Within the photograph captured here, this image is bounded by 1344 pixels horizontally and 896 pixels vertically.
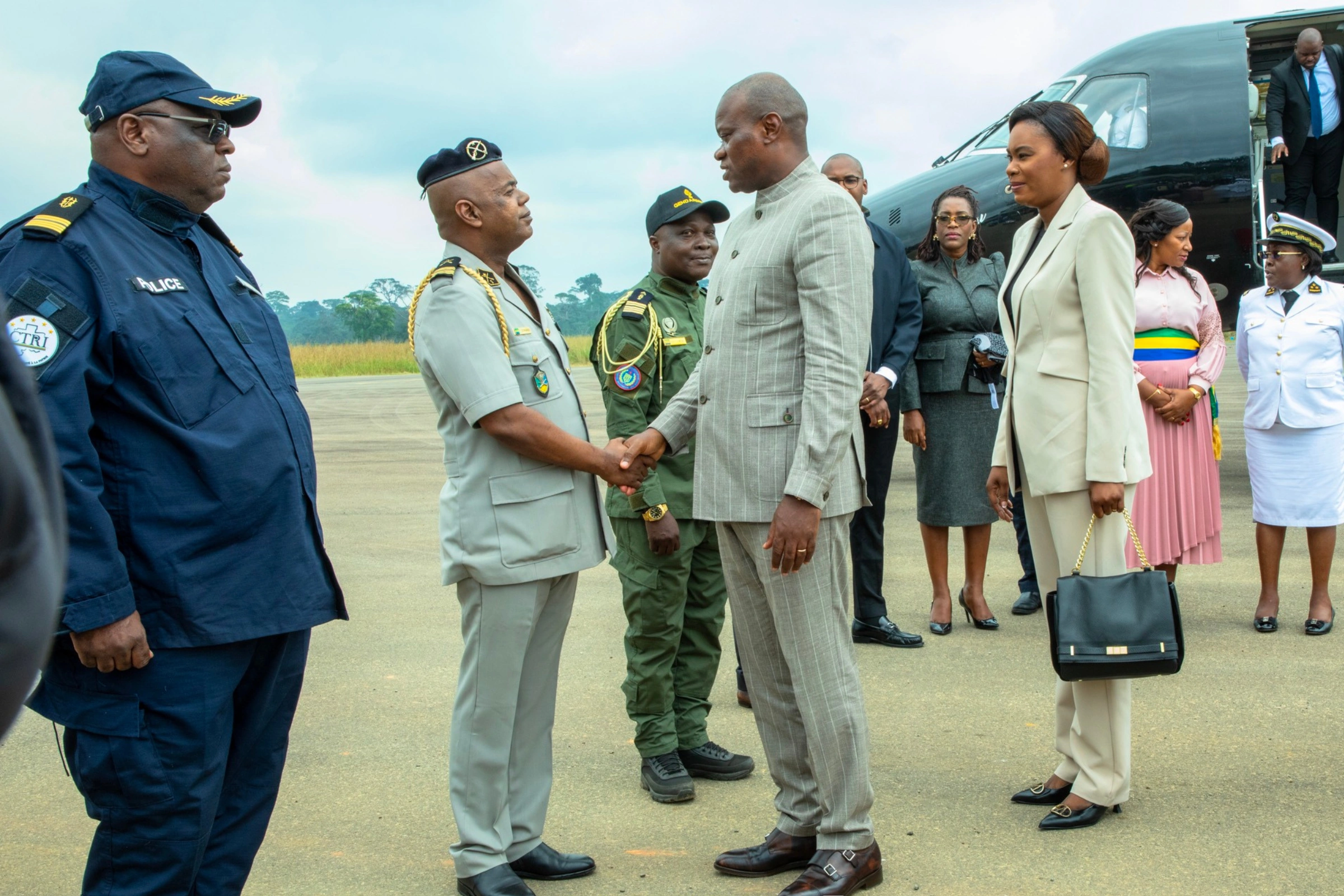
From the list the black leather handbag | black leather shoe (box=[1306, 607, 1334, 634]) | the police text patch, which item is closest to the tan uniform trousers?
the black leather handbag

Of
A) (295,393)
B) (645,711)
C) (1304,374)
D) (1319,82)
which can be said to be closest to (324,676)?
(645,711)

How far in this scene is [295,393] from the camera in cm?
274

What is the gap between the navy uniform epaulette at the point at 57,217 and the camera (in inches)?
90.9

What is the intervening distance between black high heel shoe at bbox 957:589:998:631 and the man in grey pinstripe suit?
251cm

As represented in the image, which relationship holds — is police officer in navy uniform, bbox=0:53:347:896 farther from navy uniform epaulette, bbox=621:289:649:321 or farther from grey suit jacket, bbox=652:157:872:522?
navy uniform epaulette, bbox=621:289:649:321

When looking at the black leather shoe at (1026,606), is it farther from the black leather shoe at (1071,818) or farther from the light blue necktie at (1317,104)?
the light blue necktie at (1317,104)

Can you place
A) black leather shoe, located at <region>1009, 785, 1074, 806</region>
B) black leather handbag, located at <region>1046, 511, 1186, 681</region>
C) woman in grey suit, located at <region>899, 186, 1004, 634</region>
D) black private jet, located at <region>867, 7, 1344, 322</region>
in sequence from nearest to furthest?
1. black leather handbag, located at <region>1046, 511, 1186, 681</region>
2. black leather shoe, located at <region>1009, 785, 1074, 806</region>
3. woman in grey suit, located at <region>899, 186, 1004, 634</region>
4. black private jet, located at <region>867, 7, 1344, 322</region>

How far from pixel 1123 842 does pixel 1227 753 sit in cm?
83

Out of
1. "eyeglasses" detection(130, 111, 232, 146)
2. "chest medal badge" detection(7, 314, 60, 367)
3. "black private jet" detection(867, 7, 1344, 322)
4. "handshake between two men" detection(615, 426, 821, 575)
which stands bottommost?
"handshake between two men" detection(615, 426, 821, 575)

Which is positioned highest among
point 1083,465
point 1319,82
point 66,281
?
point 1319,82

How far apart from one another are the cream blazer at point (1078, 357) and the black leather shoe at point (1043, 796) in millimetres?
931

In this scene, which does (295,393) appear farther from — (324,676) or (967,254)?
Result: (967,254)

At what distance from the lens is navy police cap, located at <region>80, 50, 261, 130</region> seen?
2.48 m

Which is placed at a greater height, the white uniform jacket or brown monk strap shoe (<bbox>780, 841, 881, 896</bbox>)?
the white uniform jacket
